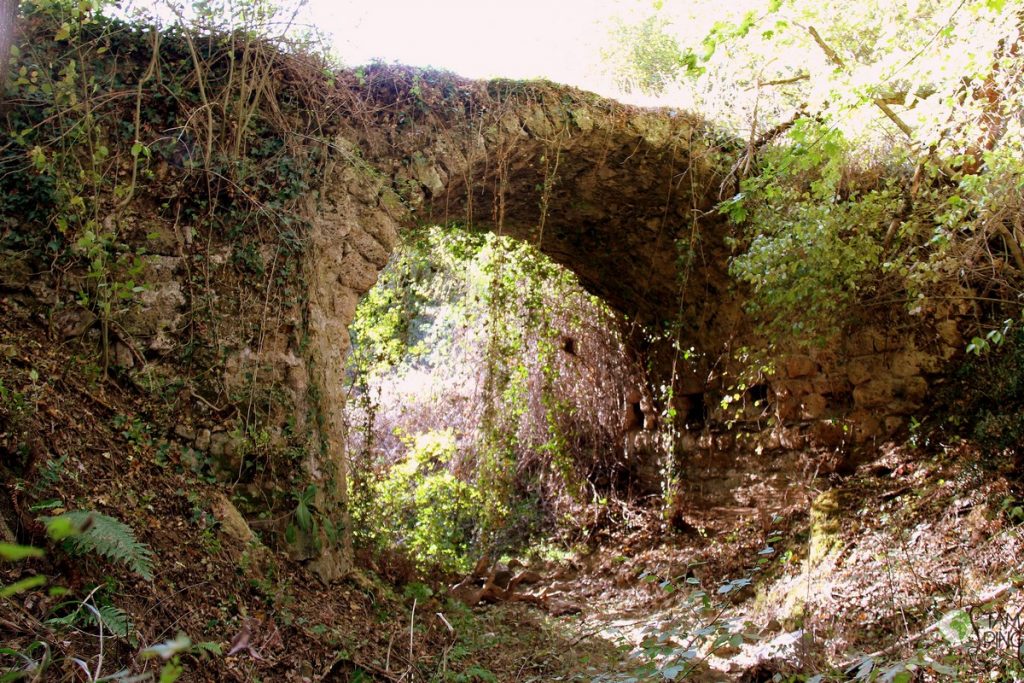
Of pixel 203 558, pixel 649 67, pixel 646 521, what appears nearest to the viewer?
pixel 203 558

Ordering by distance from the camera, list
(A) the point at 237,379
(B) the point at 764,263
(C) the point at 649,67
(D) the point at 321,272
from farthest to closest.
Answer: (C) the point at 649,67 → (B) the point at 764,263 → (D) the point at 321,272 → (A) the point at 237,379

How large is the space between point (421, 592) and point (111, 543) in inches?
94.4

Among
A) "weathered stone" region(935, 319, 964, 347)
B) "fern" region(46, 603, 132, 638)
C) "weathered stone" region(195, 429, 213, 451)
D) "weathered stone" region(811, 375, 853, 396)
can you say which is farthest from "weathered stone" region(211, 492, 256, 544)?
"weathered stone" region(935, 319, 964, 347)

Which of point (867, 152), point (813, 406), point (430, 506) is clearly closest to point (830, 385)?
point (813, 406)

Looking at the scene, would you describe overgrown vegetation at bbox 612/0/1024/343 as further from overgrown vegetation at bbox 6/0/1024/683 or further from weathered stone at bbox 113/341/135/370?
weathered stone at bbox 113/341/135/370

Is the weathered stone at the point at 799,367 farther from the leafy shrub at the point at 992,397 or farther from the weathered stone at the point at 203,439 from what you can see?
the weathered stone at the point at 203,439

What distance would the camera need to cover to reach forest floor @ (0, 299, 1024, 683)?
2.89m

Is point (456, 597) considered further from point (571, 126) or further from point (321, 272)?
point (571, 126)

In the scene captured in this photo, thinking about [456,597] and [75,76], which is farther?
[456,597]

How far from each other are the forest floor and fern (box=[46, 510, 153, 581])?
8 cm

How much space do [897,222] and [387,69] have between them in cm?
Result: 392

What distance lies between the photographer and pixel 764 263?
607 cm

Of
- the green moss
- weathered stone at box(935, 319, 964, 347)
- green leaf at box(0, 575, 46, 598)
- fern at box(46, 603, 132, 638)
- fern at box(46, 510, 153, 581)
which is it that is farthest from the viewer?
weathered stone at box(935, 319, 964, 347)

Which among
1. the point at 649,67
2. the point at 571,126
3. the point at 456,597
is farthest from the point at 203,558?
the point at 649,67
